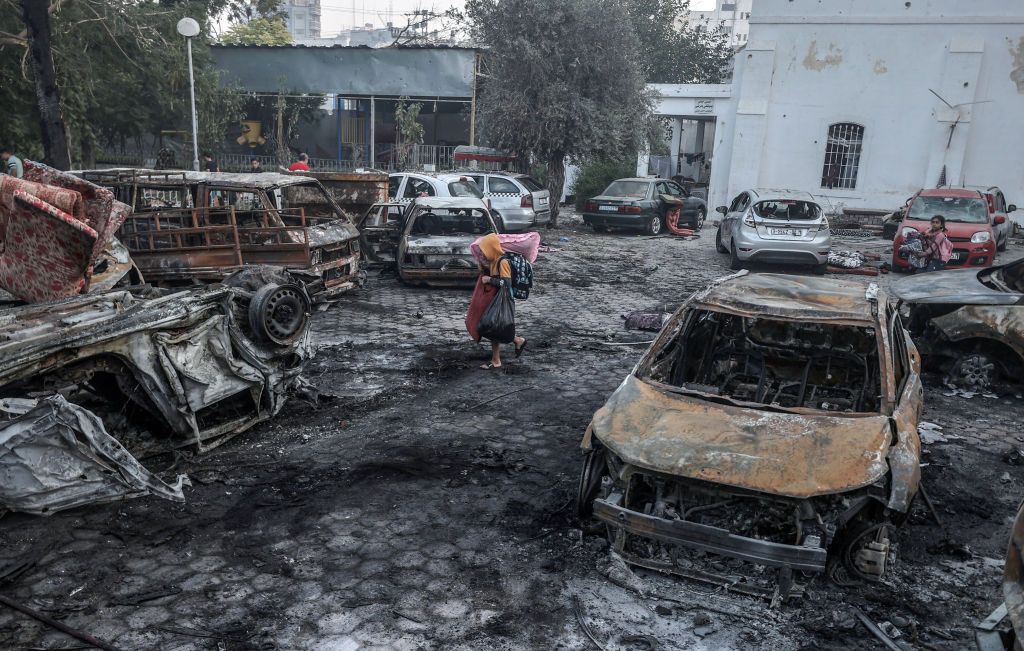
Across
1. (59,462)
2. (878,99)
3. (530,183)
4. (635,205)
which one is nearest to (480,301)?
(59,462)

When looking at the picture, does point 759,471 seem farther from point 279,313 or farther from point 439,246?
point 439,246

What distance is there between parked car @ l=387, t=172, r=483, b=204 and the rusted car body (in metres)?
4.45

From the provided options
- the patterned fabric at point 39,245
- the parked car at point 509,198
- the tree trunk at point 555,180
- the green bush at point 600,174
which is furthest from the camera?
the green bush at point 600,174

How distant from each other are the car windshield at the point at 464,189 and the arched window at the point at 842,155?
12.8 m

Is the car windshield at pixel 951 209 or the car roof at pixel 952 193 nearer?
the car windshield at pixel 951 209

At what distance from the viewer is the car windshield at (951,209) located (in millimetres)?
15148

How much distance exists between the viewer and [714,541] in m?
3.98

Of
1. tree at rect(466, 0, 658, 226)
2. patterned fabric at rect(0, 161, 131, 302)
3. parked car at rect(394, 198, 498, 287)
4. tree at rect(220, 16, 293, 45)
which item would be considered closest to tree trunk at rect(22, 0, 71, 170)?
parked car at rect(394, 198, 498, 287)

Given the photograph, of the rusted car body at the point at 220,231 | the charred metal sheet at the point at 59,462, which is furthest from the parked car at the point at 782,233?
the charred metal sheet at the point at 59,462

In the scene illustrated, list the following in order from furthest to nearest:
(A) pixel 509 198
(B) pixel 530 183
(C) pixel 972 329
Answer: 1. (B) pixel 530 183
2. (A) pixel 509 198
3. (C) pixel 972 329

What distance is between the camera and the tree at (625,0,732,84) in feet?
137

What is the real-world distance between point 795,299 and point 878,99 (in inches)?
789

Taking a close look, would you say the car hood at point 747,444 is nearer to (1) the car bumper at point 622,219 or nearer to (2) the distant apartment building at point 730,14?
(1) the car bumper at point 622,219

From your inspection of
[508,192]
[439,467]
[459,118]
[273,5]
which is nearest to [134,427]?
[439,467]
